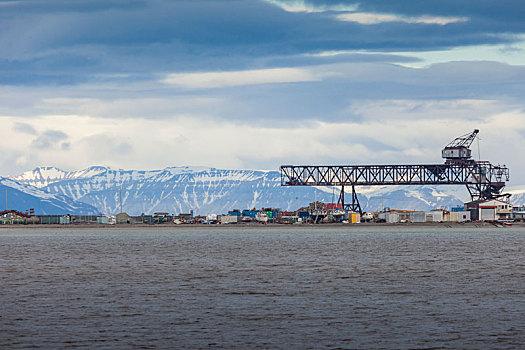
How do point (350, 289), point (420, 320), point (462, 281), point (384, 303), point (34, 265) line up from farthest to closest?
1. point (34, 265)
2. point (462, 281)
3. point (350, 289)
4. point (384, 303)
5. point (420, 320)

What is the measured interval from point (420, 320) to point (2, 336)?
19.2 metres

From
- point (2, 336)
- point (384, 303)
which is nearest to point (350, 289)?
point (384, 303)

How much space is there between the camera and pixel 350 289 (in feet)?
173

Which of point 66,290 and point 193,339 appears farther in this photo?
point 66,290

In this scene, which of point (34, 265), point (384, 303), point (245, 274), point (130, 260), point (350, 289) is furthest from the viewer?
point (130, 260)

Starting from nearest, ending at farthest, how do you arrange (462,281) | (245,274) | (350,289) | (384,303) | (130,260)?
1. (384,303)
2. (350,289)
3. (462,281)
4. (245,274)
5. (130,260)

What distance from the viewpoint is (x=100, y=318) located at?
131 feet

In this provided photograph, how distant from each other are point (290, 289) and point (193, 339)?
1929 centimetres

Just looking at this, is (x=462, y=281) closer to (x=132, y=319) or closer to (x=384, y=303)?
(x=384, y=303)

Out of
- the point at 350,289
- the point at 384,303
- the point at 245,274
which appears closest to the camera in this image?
the point at 384,303

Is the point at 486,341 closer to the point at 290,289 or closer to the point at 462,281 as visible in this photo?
the point at 290,289

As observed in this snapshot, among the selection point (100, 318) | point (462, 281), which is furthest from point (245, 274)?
point (100, 318)

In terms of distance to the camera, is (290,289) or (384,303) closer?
(384,303)

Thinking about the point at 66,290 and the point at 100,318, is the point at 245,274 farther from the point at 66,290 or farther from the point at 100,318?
the point at 100,318
